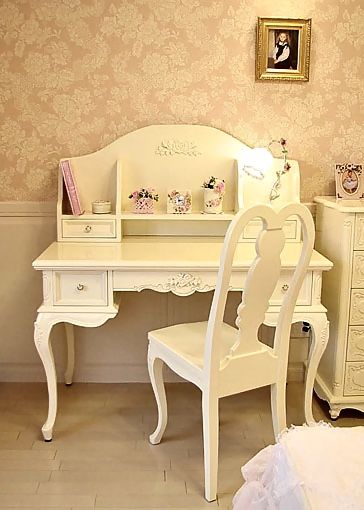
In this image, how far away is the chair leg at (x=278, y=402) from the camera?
2457 millimetres

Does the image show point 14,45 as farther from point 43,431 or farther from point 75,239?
point 43,431

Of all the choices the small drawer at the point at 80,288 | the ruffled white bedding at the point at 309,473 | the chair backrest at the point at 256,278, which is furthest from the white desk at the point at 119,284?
the ruffled white bedding at the point at 309,473

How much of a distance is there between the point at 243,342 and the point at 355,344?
0.76m

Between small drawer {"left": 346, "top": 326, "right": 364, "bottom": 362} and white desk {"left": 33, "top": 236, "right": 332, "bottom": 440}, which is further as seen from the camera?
small drawer {"left": 346, "top": 326, "right": 364, "bottom": 362}

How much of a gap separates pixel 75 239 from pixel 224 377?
1.09 m

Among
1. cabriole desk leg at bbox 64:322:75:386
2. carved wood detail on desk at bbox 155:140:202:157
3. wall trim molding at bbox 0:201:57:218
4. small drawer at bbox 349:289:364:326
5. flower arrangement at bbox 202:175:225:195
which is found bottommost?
cabriole desk leg at bbox 64:322:75:386

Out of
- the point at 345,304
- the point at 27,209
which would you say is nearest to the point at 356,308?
the point at 345,304

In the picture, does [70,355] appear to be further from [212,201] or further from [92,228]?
[212,201]

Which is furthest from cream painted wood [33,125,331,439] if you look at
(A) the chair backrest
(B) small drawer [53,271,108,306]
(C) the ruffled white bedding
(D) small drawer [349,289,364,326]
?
(C) the ruffled white bedding

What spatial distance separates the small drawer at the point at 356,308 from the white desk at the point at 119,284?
23 centimetres

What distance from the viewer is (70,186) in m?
2.92

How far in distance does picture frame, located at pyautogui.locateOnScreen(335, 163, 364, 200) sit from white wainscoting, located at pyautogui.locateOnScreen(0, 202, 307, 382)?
2.41 feet

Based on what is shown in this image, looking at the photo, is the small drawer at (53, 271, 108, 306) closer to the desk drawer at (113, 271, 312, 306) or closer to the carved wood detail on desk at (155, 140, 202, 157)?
the desk drawer at (113, 271, 312, 306)

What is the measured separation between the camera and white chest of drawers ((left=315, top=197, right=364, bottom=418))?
270 centimetres
